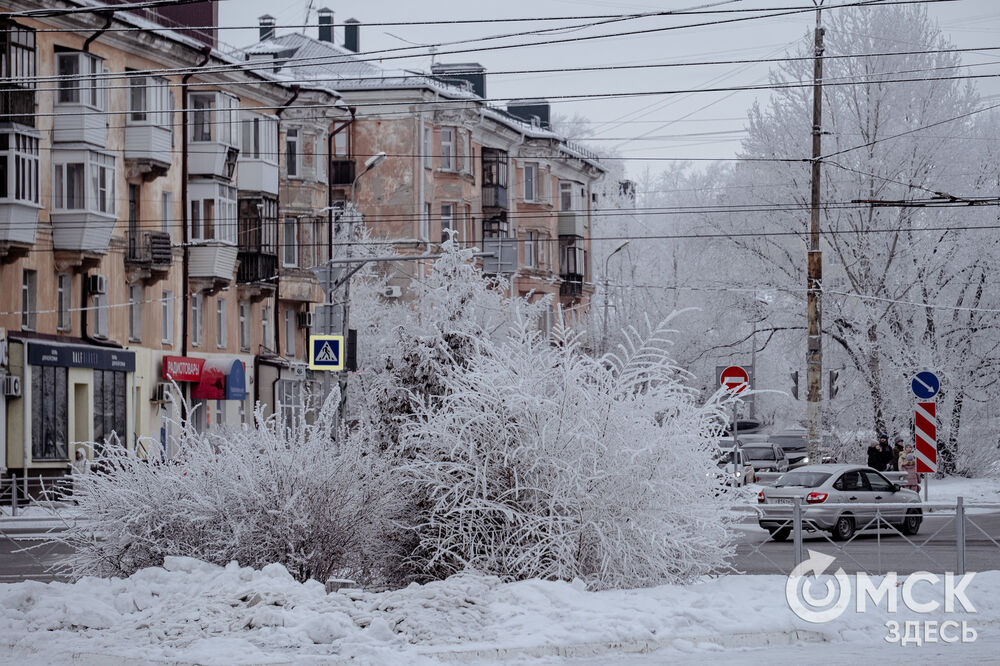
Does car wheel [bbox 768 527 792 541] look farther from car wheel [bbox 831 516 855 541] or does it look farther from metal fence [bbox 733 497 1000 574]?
car wheel [bbox 831 516 855 541]

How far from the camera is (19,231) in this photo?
37.1m

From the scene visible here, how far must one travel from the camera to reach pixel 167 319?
151ft

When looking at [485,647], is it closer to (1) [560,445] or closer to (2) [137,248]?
(1) [560,445]

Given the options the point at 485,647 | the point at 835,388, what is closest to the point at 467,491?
the point at 485,647

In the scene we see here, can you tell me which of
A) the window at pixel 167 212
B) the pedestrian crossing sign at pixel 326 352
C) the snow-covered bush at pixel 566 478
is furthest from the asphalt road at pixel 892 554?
the window at pixel 167 212

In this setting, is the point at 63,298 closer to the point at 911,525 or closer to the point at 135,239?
the point at 135,239

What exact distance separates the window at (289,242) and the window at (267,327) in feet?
6.80

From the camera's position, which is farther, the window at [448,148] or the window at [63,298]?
the window at [448,148]

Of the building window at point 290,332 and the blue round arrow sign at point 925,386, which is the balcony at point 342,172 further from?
the blue round arrow sign at point 925,386

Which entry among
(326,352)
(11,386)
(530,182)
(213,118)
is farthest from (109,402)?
(530,182)

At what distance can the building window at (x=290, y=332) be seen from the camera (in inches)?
2178

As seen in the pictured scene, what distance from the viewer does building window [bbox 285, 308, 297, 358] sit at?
55.3 m

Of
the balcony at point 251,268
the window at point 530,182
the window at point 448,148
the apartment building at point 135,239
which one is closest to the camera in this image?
the apartment building at point 135,239

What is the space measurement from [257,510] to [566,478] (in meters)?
2.98
